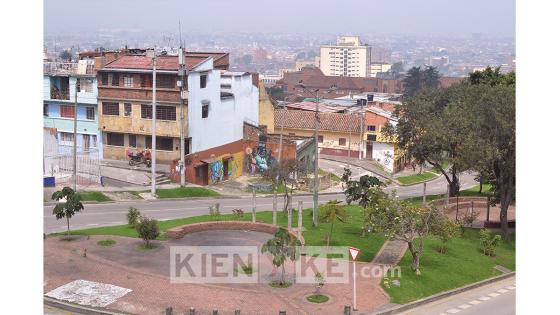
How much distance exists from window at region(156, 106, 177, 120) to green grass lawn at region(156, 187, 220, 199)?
230 inches

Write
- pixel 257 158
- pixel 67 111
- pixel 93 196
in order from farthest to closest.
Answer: pixel 257 158 < pixel 67 111 < pixel 93 196

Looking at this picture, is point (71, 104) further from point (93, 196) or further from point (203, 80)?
point (93, 196)

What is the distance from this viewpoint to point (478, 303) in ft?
82.0

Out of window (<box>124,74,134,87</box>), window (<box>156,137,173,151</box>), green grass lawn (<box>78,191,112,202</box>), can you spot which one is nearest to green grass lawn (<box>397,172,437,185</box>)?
window (<box>156,137,173,151</box>)

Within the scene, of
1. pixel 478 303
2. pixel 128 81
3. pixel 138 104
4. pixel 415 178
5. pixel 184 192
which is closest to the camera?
pixel 478 303

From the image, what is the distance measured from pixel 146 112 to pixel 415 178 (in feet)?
90.4

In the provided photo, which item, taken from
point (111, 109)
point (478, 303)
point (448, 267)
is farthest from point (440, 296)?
point (111, 109)

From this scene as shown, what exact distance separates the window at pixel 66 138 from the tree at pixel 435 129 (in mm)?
24355

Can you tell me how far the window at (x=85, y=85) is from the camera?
52931 millimetres

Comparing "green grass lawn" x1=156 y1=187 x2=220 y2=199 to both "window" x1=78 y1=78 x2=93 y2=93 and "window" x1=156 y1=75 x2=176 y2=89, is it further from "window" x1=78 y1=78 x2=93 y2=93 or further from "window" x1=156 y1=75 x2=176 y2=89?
"window" x1=78 y1=78 x2=93 y2=93

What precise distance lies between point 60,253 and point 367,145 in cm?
4720

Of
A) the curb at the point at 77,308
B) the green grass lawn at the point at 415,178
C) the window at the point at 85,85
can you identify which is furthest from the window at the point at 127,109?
the curb at the point at 77,308

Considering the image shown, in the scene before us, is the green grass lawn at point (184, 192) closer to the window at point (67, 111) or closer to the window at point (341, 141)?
the window at point (67, 111)

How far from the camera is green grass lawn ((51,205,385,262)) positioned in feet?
96.4
